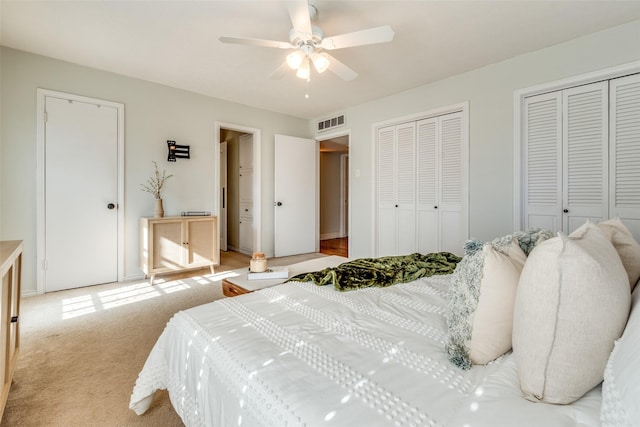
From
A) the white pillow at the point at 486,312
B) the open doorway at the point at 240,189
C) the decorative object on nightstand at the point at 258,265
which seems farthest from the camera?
the open doorway at the point at 240,189

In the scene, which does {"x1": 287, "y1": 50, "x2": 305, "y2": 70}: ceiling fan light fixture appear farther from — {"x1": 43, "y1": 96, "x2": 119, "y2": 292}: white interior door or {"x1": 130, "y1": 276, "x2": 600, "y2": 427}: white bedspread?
{"x1": 43, "y1": 96, "x2": 119, "y2": 292}: white interior door

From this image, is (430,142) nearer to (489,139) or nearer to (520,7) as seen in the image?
(489,139)

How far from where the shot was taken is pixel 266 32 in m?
2.58

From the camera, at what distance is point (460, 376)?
2.55 feet

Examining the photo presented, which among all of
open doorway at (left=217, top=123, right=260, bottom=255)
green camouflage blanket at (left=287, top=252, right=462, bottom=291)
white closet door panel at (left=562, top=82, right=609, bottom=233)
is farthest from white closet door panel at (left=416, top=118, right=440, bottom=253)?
open doorway at (left=217, top=123, right=260, bottom=255)

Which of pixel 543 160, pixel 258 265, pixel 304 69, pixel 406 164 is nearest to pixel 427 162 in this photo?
pixel 406 164

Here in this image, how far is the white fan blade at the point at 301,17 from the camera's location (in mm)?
1859

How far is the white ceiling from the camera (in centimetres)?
224

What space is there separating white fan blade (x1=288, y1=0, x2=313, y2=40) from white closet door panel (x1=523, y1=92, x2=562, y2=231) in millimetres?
2469

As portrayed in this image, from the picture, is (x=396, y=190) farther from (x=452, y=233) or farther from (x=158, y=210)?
(x=158, y=210)

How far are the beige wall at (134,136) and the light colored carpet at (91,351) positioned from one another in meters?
0.70

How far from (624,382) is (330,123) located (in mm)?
4932

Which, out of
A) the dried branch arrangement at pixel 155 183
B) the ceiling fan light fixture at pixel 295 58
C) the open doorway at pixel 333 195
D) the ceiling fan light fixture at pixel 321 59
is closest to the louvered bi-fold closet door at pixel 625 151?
the ceiling fan light fixture at pixel 321 59

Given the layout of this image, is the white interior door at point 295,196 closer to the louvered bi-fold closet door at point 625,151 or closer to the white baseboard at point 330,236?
the white baseboard at point 330,236
